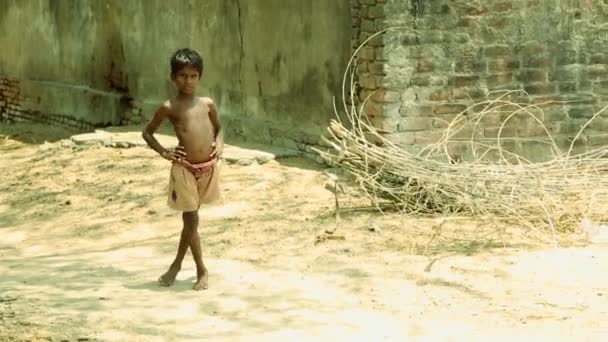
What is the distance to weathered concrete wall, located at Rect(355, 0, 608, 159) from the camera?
9.47 metres

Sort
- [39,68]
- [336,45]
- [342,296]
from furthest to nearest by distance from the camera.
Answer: [39,68]
[336,45]
[342,296]

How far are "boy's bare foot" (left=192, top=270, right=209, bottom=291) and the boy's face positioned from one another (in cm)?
95

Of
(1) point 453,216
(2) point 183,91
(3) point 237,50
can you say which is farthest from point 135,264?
(3) point 237,50

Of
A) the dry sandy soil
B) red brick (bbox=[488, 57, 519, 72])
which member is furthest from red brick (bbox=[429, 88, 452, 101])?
the dry sandy soil

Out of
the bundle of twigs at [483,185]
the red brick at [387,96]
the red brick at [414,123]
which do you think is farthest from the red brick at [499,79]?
the bundle of twigs at [483,185]

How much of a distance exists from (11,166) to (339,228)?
419 centimetres

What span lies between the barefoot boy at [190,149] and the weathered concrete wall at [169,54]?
3.26 metres

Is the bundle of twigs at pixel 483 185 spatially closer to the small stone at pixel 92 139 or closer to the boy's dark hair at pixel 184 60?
the boy's dark hair at pixel 184 60

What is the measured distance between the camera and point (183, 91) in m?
6.71

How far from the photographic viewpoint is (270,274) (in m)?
7.10

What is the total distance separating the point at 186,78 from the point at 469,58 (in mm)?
3524

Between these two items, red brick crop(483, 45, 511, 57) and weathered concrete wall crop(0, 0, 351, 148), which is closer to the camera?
red brick crop(483, 45, 511, 57)

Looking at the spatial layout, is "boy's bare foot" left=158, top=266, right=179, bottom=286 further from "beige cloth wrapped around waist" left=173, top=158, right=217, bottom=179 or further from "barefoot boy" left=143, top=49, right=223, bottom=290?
"beige cloth wrapped around waist" left=173, top=158, right=217, bottom=179

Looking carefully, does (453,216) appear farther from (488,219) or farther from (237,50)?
(237,50)
